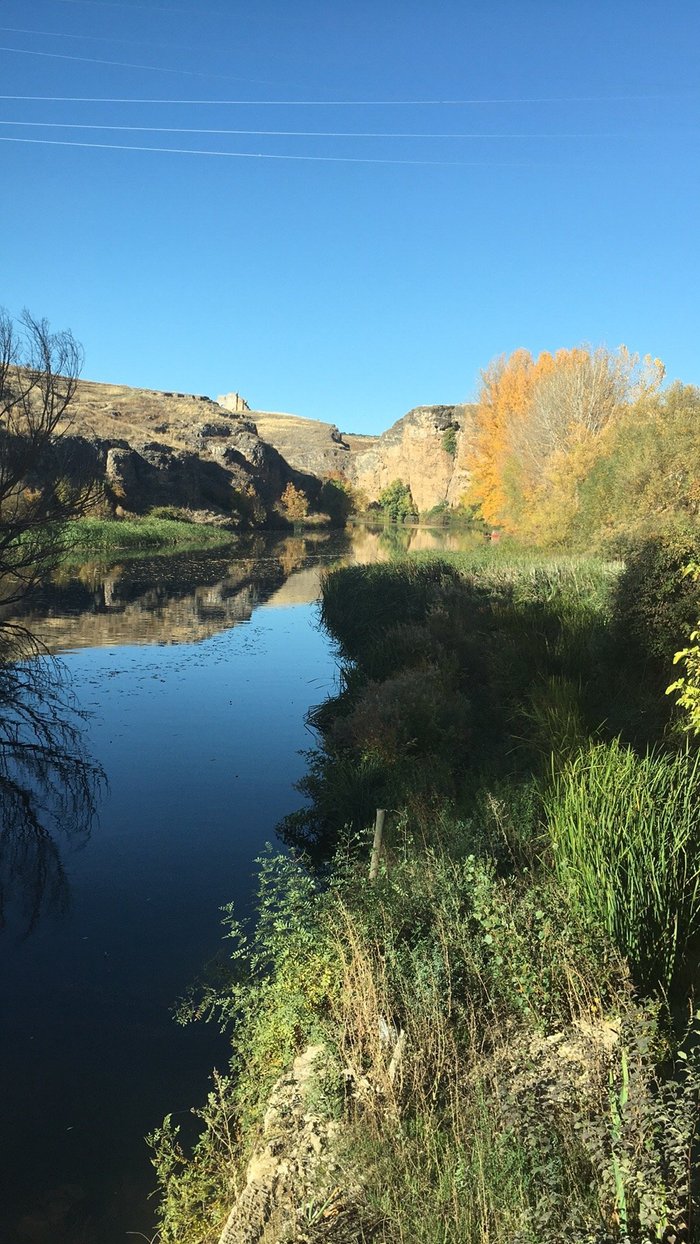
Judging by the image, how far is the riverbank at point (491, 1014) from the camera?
2.95 meters

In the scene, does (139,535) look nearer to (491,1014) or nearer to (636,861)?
(636,861)

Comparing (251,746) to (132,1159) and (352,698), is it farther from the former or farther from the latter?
(132,1159)

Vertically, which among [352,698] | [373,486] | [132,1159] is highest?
[373,486]

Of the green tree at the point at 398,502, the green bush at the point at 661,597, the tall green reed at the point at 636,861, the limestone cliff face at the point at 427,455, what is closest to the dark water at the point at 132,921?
the tall green reed at the point at 636,861

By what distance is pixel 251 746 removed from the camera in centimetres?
1275

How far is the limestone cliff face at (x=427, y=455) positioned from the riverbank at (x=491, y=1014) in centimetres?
7732

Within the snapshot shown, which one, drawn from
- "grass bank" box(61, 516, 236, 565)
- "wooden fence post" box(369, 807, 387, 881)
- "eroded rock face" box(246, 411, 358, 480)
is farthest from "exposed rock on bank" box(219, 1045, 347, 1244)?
"eroded rock face" box(246, 411, 358, 480)

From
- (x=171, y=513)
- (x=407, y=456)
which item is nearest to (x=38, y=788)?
(x=171, y=513)

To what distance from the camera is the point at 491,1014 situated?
14.4ft

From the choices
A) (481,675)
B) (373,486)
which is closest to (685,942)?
(481,675)

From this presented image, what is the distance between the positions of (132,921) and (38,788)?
12.4 feet

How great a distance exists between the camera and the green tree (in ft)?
308

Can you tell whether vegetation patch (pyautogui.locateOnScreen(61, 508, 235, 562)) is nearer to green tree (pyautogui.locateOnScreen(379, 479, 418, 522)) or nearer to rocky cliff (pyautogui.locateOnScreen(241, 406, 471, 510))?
rocky cliff (pyautogui.locateOnScreen(241, 406, 471, 510))

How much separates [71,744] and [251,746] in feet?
8.87
